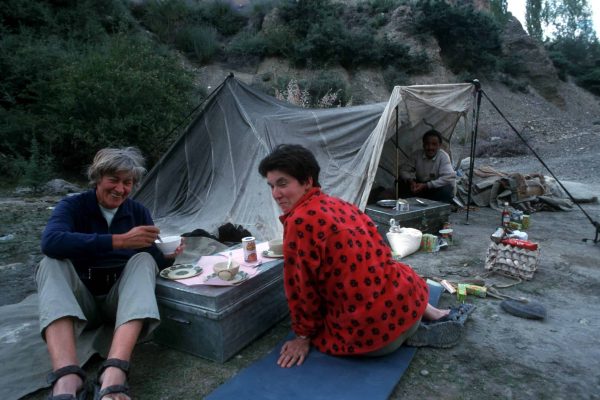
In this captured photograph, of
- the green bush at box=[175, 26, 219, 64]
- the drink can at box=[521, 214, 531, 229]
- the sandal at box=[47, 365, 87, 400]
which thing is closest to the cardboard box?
the sandal at box=[47, 365, 87, 400]

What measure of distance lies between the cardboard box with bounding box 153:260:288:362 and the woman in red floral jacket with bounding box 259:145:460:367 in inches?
15.7

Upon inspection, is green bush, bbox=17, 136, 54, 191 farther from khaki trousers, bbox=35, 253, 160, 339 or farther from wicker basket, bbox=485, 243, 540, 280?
wicker basket, bbox=485, 243, 540, 280

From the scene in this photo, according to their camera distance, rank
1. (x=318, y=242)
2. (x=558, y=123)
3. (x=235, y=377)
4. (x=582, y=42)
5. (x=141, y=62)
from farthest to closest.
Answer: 1. (x=582, y=42)
2. (x=558, y=123)
3. (x=141, y=62)
4. (x=235, y=377)
5. (x=318, y=242)

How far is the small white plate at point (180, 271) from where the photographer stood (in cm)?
234

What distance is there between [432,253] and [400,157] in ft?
6.87

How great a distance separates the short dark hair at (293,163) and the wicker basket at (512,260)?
7.30 ft

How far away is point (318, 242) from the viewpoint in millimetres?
1797

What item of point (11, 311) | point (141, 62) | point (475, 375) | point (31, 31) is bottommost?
point (475, 375)

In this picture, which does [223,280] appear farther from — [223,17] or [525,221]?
[223,17]

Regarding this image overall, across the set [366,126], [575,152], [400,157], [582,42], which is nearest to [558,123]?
[575,152]

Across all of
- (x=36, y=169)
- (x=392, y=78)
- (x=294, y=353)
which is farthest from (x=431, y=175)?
(x=392, y=78)

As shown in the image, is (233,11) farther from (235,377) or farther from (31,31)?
(235,377)

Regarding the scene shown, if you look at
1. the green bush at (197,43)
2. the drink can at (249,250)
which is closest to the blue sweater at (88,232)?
the drink can at (249,250)

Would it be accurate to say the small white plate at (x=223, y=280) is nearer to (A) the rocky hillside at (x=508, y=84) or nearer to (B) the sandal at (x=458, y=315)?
(B) the sandal at (x=458, y=315)
